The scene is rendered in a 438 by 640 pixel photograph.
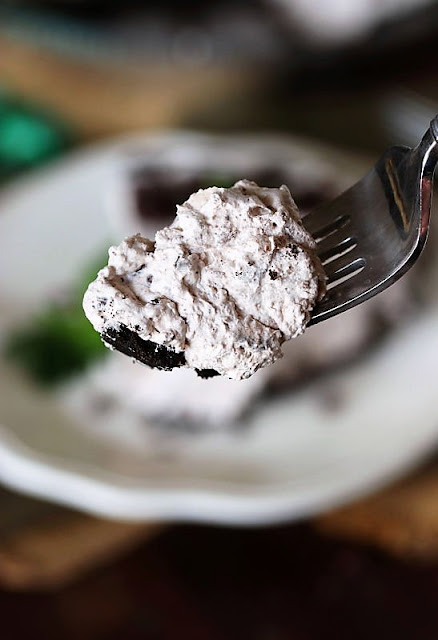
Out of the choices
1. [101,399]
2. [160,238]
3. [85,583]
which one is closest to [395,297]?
[101,399]

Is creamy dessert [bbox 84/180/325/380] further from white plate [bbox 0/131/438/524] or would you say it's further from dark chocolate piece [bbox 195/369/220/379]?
white plate [bbox 0/131/438/524]

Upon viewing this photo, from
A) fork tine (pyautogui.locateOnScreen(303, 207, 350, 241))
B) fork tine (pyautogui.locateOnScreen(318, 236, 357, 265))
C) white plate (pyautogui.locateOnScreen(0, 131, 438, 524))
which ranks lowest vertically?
white plate (pyautogui.locateOnScreen(0, 131, 438, 524))

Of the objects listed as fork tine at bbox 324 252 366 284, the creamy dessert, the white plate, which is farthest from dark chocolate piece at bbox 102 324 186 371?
the white plate

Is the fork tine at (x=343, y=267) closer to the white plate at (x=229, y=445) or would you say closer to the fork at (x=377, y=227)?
the fork at (x=377, y=227)

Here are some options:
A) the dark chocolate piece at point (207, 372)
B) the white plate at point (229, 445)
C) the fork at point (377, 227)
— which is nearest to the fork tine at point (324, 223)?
the fork at point (377, 227)

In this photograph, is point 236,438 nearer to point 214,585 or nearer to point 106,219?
point 214,585

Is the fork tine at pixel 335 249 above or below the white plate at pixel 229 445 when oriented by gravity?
above
